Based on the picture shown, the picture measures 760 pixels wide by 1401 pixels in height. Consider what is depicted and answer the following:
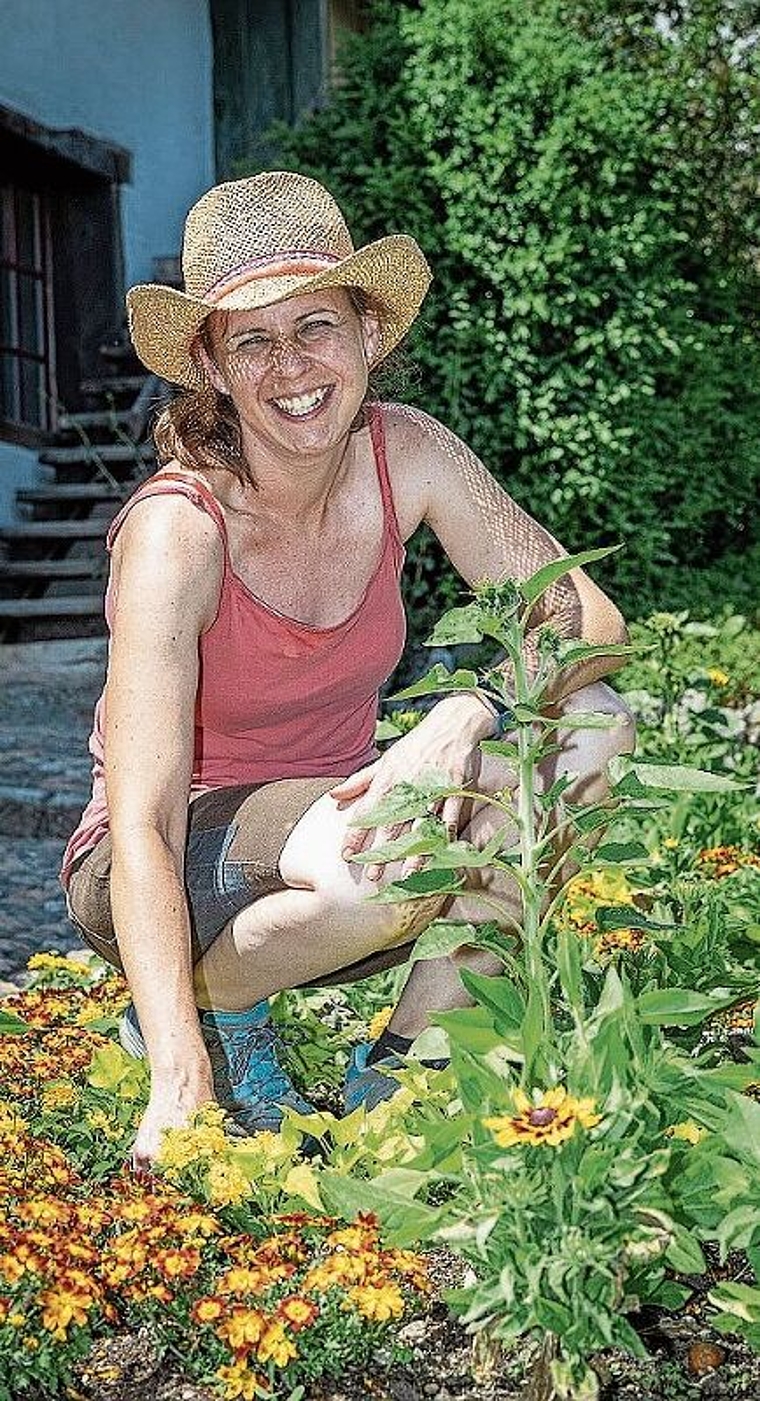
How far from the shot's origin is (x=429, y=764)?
8.25 ft

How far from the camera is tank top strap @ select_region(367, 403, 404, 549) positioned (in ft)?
9.52

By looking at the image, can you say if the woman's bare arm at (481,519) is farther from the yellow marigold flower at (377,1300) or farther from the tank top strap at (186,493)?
the yellow marigold flower at (377,1300)

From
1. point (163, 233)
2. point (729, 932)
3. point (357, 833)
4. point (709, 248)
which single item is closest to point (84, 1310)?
point (357, 833)

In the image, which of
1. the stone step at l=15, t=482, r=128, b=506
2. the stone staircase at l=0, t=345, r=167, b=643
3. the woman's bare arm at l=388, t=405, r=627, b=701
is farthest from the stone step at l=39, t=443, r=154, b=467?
the woman's bare arm at l=388, t=405, r=627, b=701

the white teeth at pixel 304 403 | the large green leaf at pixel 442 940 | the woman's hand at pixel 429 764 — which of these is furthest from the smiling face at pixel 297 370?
the large green leaf at pixel 442 940

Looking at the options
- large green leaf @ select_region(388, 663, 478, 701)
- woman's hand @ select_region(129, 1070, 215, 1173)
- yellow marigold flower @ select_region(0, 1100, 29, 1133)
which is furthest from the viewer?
yellow marigold flower @ select_region(0, 1100, 29, 1133)

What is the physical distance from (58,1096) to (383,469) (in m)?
1.01

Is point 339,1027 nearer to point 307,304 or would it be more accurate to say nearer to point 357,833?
point 357,833

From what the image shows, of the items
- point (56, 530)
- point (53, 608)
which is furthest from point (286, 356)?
point (56, 530)

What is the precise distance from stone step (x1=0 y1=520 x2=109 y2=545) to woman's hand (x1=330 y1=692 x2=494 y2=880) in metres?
5.90

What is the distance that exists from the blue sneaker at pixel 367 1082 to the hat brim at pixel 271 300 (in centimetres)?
99

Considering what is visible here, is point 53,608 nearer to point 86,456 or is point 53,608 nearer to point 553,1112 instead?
point 86,456

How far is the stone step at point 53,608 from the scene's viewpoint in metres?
8.04

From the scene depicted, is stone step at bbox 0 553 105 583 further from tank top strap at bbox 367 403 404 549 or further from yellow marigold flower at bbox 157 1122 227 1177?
yellow marigold flower at bbox 157 1122 227 1177
